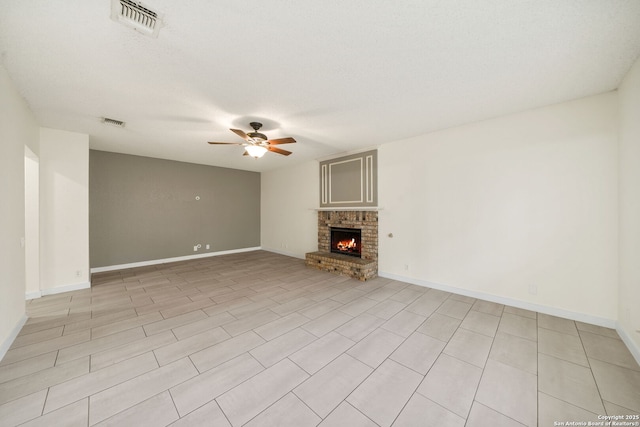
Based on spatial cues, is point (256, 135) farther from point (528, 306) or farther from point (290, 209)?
point (528, 306)

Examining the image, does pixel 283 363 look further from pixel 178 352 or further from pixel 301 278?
pixel 301 278

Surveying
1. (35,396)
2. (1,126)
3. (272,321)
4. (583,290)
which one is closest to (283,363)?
(272,321)

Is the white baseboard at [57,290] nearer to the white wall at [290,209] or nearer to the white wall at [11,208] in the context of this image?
the white wall at [11,208]

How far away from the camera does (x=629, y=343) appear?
7.30ft

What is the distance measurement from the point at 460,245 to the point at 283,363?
321cm

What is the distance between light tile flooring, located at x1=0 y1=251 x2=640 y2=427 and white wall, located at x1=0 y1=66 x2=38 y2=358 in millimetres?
293

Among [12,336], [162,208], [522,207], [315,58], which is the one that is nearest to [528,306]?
[522,207]

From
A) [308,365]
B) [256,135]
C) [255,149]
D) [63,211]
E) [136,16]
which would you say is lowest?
[308,365]

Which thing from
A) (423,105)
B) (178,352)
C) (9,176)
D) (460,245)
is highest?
(423,105)

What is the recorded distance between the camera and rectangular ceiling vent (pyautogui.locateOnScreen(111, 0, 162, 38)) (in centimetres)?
150

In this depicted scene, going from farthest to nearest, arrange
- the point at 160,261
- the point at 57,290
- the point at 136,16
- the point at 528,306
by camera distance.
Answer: the point at 160,261 < the point at 57,290 < the point at 528,306 < the point at 136,16

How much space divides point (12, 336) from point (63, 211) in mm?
2328

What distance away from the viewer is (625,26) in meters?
1.69

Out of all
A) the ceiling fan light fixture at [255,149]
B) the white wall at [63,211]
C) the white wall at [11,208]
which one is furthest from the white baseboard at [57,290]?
the ceiling fan light fixture at [255,149]
